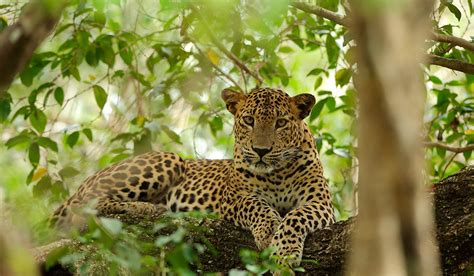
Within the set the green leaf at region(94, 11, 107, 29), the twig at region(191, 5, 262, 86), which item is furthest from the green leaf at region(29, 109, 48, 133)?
the twig at region(191, 5, 262, 86)

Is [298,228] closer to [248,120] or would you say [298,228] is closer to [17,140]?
[248,120]

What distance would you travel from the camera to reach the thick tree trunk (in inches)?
277

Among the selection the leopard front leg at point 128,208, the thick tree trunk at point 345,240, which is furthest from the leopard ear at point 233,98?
the thick tree trunk at point 345,240

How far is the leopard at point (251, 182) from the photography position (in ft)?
30.6

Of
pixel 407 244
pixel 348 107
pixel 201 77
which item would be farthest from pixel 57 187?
pixel 407 244

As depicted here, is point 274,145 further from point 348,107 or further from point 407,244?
point 407,244

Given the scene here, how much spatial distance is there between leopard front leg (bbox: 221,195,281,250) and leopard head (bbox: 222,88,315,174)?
36 centimetres

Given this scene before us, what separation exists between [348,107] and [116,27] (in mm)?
3392

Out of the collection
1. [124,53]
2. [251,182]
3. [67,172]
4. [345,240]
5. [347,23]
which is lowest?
[345,240]

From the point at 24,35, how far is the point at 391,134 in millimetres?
1462

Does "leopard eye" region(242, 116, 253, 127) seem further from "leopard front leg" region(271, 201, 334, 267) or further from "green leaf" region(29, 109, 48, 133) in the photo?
"green leaf" region(29, 109, 48, 133)

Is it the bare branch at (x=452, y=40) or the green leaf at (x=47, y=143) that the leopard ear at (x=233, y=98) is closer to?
the green leaf at (x=47, y=143)

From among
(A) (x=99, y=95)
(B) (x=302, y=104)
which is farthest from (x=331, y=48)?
(A) (x=99, y=95)

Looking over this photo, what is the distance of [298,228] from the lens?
8.25m
